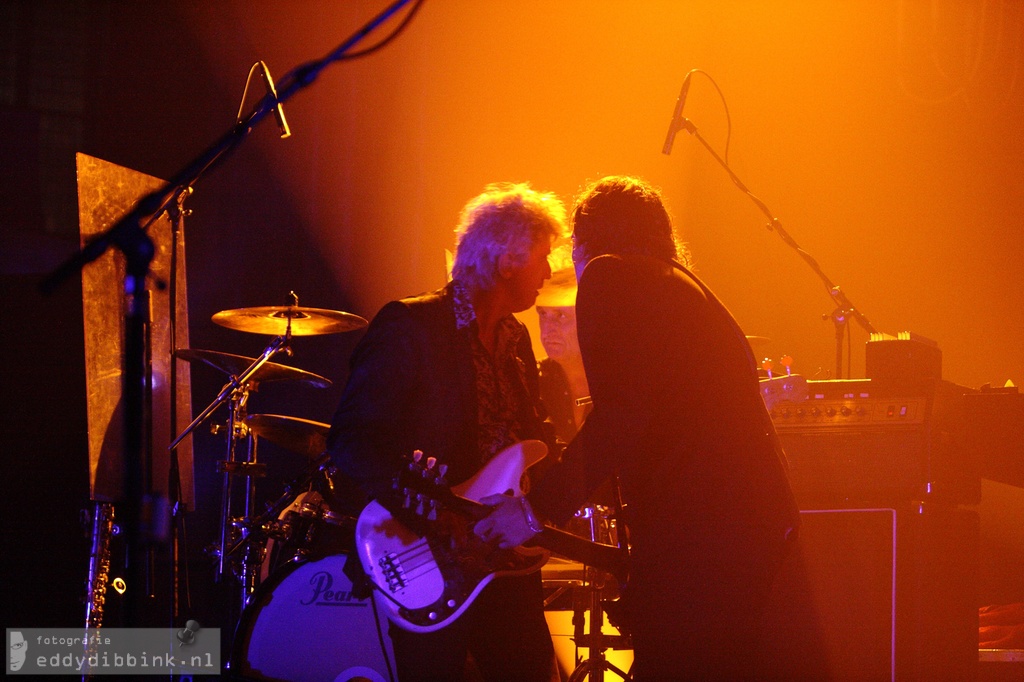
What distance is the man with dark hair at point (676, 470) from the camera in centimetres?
179

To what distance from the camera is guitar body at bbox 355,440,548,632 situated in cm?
222

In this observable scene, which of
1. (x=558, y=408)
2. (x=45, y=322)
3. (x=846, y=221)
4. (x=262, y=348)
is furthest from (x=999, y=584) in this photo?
(x=45, y=322)

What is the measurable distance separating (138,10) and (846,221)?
4.56 meters

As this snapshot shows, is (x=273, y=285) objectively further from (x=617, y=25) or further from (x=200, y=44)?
(x=617, y=25)

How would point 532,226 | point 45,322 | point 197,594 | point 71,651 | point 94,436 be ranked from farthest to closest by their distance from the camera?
point 197,594
point 45,322
point 71,651
point 94,436
point 532,226

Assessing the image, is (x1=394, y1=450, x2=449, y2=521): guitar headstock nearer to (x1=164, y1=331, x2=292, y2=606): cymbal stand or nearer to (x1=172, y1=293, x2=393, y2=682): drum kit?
(x1=172, y1=293, x2=393, y2=682): drum kit

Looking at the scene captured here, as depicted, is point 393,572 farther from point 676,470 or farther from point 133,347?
point 133,347

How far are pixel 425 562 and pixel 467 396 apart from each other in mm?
497

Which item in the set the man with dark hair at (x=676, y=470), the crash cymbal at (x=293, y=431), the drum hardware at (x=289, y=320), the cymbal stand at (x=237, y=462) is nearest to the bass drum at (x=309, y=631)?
the cymbal stand at (x=237, y=462)

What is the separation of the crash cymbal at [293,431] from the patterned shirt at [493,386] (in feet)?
4.57

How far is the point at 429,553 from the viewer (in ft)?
7.36

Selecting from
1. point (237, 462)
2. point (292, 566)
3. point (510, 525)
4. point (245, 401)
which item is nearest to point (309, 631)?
point (292, 566)

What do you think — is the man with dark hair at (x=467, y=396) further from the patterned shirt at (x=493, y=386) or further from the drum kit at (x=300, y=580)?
the drum kit at (x=300, y=580)

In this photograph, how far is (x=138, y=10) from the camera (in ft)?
16.2
